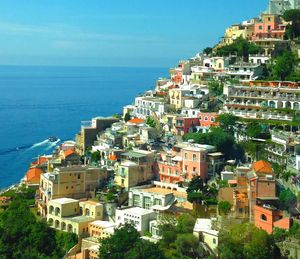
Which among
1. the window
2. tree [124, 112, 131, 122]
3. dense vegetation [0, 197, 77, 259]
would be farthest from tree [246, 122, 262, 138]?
tree [124, 112, 131, 122]

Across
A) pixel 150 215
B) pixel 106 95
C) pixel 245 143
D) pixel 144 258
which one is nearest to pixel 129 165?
pixel 150 215

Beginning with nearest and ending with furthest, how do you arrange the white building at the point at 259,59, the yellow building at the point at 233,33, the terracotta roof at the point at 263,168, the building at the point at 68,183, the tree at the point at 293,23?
the terracotta roof at the point at 263,168
the building at the point at 68,183
the white building at the point at 259,59
the tree at the point at 293,23
the yellow building at the point at 233,33

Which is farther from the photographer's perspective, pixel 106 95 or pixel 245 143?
pixel 106 95

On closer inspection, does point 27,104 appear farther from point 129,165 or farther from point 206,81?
point 129,165

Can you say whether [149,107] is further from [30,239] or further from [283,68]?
[30,239]

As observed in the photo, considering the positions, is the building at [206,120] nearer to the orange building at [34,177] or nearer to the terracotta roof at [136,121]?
the terracotta roof at [136,121]

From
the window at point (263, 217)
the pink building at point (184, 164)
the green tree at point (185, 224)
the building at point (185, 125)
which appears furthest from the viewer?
the building at point (185, 125)

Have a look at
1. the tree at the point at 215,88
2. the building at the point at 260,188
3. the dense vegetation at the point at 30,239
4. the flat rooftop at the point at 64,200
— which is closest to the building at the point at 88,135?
the tree at the point at 215,88

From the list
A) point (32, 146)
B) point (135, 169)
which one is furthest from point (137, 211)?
point (32, 146)
